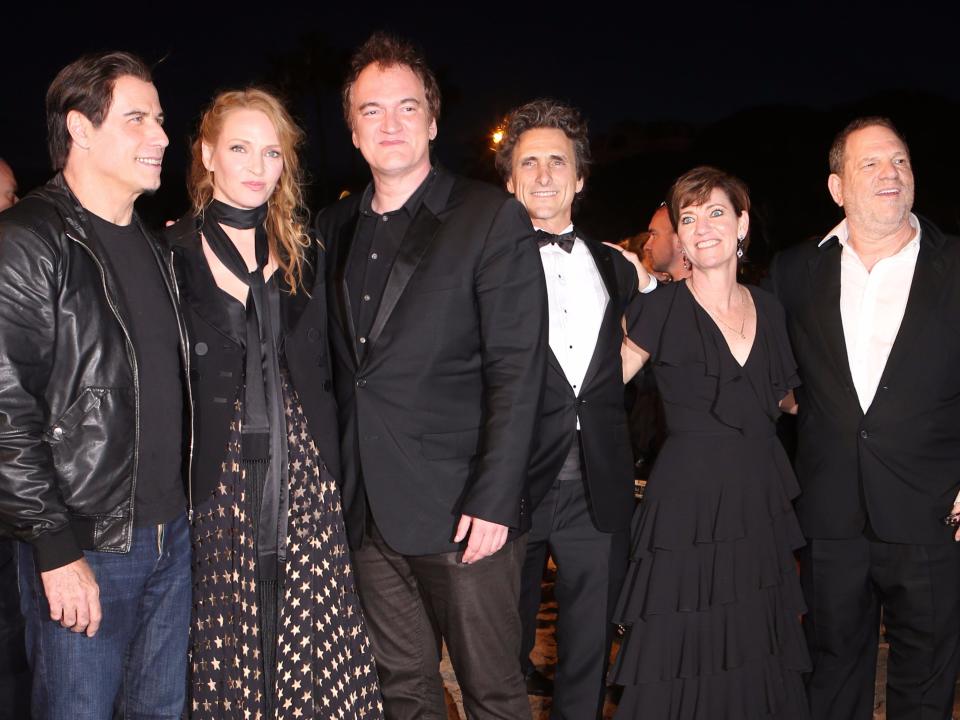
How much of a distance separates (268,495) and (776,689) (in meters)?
1.82

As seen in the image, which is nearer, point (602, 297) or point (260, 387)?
point (260, 387)

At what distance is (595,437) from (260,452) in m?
1.10

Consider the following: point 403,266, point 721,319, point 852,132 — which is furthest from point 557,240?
point 852,132

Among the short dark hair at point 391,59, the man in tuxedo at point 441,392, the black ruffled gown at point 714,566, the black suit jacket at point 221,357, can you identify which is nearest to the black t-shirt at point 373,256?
the man in tuxedo at point 441,392

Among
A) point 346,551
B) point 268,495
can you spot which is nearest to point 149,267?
point 268,495

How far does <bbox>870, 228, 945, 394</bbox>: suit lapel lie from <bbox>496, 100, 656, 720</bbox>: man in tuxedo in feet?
2.95

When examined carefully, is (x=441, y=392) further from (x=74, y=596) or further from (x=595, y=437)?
(x=74, y=596)

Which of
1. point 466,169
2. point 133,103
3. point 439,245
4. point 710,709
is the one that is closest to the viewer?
point 133,103

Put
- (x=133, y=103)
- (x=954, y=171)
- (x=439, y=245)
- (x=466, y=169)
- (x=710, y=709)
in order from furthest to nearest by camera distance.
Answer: (x=466, y=169), (x=954, y=171), (x=710, y=709), (x=439, y=245), (x=133, y=103)

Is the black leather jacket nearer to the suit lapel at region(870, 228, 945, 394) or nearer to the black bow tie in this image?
the black bow tie

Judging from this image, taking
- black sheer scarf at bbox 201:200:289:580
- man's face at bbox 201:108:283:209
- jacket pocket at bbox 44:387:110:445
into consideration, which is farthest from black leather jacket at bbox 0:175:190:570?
man's face at bbox 201:108:283:209

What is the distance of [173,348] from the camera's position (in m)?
2.36

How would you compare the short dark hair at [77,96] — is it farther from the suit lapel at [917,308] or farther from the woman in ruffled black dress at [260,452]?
the suit lapel at [917,308]

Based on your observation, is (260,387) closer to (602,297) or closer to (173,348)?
(173,348)
